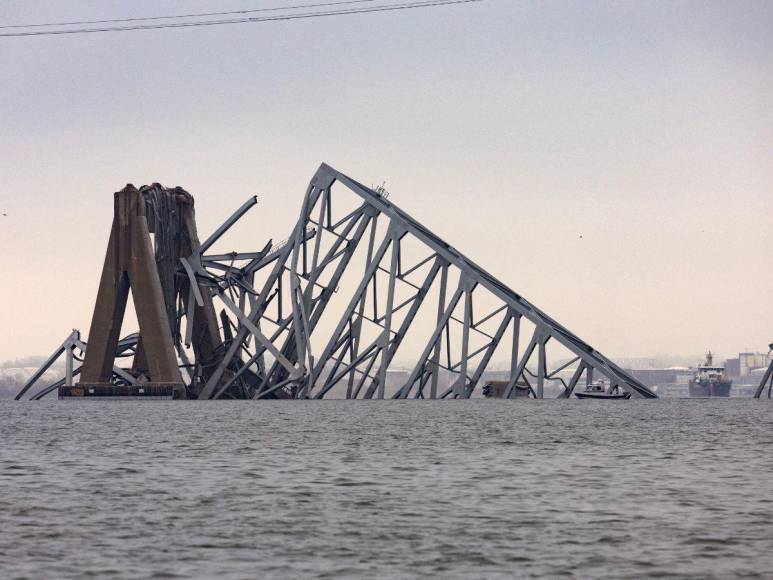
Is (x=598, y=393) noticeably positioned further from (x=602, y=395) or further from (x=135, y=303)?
(x=135, y=303)

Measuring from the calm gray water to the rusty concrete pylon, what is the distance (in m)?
61.7

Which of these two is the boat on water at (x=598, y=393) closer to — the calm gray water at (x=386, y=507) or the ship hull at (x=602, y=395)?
the ship hull at (x=602, y=395)

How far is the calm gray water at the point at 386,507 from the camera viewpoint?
2028 centimetres

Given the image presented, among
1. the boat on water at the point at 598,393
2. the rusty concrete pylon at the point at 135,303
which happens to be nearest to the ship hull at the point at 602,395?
the boat on water at the point at 598,393

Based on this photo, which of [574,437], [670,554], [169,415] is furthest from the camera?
[169,415]

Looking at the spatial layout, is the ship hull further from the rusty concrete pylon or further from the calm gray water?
the calm gray water

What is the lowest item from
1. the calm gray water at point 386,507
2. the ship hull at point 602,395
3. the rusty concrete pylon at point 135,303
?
the calm gray water at point 386,507

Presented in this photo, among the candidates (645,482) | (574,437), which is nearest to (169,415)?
(574,437)

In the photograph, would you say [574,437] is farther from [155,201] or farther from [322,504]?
[155,201]

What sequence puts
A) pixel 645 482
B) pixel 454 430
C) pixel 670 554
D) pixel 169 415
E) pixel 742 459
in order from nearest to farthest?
pixel 670 554 → pixel 645 482 → pixel 742 459 → pixel 454 430 → pixel 169 415

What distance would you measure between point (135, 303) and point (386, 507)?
9148 centimetres

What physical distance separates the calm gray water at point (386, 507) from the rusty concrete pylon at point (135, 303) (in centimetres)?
6175

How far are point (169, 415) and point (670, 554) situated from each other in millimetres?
64641

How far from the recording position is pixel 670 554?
68.8ft
